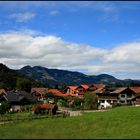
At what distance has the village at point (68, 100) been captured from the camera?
92512mm

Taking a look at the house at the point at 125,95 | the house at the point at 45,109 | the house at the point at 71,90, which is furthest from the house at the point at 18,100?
the house at the point at 71,90

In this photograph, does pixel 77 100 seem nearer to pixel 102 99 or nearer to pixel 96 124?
pixel 102 99

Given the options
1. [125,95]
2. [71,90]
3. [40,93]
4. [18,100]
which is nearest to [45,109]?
[18,100]

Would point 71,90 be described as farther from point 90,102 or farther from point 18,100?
point 90,102

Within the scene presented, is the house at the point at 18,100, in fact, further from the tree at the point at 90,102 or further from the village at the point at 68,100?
the tree at the point at 90,102

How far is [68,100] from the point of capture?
12725cm

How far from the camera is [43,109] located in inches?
3285

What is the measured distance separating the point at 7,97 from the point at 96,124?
53677 mm

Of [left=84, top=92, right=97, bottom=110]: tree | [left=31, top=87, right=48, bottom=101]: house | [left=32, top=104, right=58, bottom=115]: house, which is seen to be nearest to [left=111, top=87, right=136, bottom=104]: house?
[left=84, top=92, right=97, bottom=110]: tree

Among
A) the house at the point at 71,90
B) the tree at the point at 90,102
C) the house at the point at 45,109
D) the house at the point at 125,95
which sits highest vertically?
the house at the point at 71,90

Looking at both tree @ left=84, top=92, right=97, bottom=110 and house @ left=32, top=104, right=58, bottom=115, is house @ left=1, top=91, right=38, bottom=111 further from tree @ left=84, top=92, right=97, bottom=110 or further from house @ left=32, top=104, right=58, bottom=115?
tree @ left=84, top=92, right=97, bottom=110

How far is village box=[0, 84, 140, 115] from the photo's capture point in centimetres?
9251

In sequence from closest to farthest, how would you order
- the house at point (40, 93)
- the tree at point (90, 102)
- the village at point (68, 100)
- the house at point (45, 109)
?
the house at point (45, 109) → the village at point (68, 100) → the tree at point (90, 102) → the house at point (40, 93)

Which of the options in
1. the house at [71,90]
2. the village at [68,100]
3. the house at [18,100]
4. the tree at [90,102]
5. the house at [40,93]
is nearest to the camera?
the village at [68,100]
